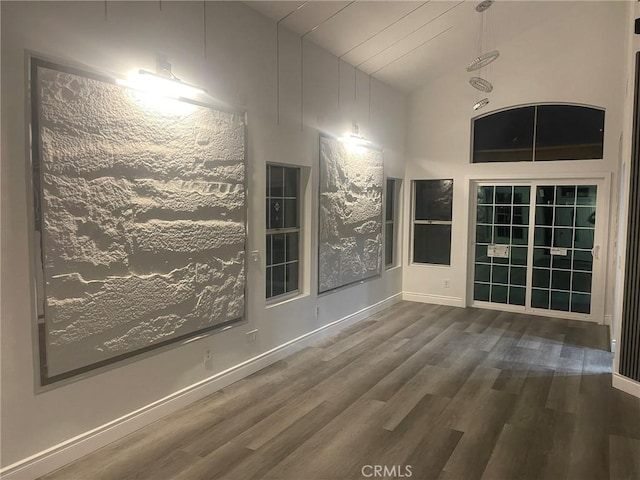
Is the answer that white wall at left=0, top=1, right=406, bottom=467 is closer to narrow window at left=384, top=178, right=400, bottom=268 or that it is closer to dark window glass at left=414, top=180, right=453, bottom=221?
narrow window at left=384, top=178, right=400, bottom=268

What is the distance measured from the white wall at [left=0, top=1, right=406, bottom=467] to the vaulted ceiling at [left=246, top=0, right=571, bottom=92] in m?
0.20

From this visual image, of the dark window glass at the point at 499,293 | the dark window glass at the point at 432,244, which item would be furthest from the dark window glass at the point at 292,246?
the dark window glass at the point at 499,293

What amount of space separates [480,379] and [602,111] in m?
4.24

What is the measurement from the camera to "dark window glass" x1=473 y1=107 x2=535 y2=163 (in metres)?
6.66

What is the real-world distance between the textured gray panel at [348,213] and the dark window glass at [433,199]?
3.74 feet

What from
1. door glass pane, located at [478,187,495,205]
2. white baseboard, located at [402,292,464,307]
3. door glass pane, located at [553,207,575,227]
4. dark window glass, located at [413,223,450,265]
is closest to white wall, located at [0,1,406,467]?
white baseboard, located at [402,292,464,307]

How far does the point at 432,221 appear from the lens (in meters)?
7.46

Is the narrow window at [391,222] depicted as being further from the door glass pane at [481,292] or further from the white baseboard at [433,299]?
the door glass pane at [481,292]

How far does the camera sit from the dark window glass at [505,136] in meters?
6.66

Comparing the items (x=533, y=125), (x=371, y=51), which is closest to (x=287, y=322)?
(x=371, y=51)

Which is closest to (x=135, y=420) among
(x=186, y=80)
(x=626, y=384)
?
(x=186, y=80)

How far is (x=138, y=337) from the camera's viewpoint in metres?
3.18

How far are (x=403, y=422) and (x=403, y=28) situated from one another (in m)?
4.21

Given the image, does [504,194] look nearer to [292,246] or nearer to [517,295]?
[517,295]
